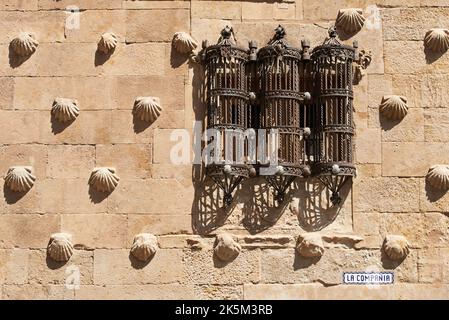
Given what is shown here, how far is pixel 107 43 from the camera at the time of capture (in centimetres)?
891

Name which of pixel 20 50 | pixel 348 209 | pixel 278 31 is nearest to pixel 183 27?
pixel 278 31

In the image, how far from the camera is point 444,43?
901 cm

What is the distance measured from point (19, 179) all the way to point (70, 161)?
476 millimetres

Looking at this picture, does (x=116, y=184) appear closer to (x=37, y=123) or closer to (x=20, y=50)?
(x=37, y=123)

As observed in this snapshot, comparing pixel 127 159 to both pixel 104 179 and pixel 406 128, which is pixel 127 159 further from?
pixel 406 128

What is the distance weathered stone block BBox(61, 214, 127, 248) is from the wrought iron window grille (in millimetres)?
929

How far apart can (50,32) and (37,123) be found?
2.88ft

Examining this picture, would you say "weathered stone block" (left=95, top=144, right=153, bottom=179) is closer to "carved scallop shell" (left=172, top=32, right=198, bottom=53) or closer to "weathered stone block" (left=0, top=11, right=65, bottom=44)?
"carved scallop shell" (left=172, top=32, right=198, bottom=53)

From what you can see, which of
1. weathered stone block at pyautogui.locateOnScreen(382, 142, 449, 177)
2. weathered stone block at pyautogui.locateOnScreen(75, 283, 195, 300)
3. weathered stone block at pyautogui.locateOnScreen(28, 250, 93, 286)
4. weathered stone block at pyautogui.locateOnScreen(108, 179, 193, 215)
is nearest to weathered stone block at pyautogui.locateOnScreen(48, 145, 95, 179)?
weathered stone block at pyautogui.locateOnScreen(108, 179, 193, 215)

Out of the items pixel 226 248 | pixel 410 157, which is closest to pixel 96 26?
pixel 226 248

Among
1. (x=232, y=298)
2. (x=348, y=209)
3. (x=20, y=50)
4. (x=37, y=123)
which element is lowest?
(x=232, y=298)

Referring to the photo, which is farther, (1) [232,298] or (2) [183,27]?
(2) [183,27]

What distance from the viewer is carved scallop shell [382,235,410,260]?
8523 millimetres

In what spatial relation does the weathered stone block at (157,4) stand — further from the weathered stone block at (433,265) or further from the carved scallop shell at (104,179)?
the weathered stone block at (433,265)
